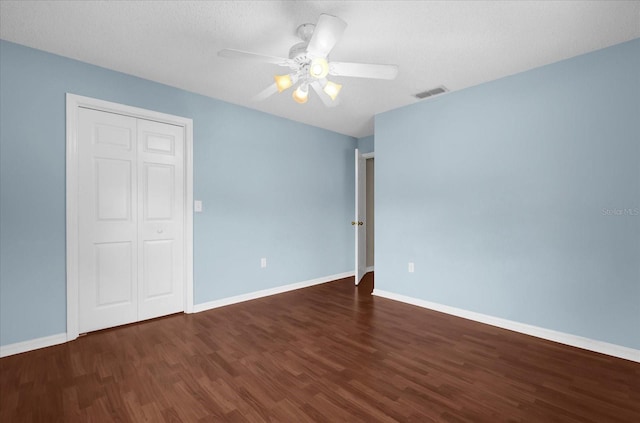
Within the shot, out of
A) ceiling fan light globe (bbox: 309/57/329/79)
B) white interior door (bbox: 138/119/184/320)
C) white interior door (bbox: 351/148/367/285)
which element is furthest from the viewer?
white interior door (bbox: 351/148/367/285)

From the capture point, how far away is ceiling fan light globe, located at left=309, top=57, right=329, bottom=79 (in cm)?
181

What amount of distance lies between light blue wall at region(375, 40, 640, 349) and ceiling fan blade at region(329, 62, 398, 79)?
1.64 metres

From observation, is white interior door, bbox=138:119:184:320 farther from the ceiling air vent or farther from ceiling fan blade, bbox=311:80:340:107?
the ceiling air vent

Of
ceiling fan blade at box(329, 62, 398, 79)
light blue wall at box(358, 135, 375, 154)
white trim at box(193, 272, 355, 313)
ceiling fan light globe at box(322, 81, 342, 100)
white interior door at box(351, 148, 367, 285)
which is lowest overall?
white trim at box(193, 272, 355, 313)

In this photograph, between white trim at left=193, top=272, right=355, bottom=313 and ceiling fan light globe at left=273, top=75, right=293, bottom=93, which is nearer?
ceiling fan light globe at left=273, top=75, right=293, bottom=93

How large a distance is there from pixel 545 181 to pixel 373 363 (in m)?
2.23

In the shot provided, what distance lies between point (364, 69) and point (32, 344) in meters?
3.36

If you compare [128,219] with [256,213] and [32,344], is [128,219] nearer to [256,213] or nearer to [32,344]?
[32,344]

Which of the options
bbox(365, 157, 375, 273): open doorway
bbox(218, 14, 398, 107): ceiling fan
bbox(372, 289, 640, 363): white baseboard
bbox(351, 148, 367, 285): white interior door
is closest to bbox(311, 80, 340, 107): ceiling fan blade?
bbox(218, 14, 398, 107): ceiling fan

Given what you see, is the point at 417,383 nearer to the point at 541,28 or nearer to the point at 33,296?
the point at 541,28

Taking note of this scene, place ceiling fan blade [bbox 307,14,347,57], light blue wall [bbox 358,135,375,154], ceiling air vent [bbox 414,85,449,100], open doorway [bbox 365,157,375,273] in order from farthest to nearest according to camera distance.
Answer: open doorway [bbox 365,157,375,273], light blue wall [bbox 358,135,375,154], ceiling air vent [bbox 414,85,449,100], ceiling fan blade [bbox 307,14,347,57]

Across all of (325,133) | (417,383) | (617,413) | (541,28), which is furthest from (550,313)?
(325,133)

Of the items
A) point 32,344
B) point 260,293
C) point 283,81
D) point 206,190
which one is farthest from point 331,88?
point 32,344

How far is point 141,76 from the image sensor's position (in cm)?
288
